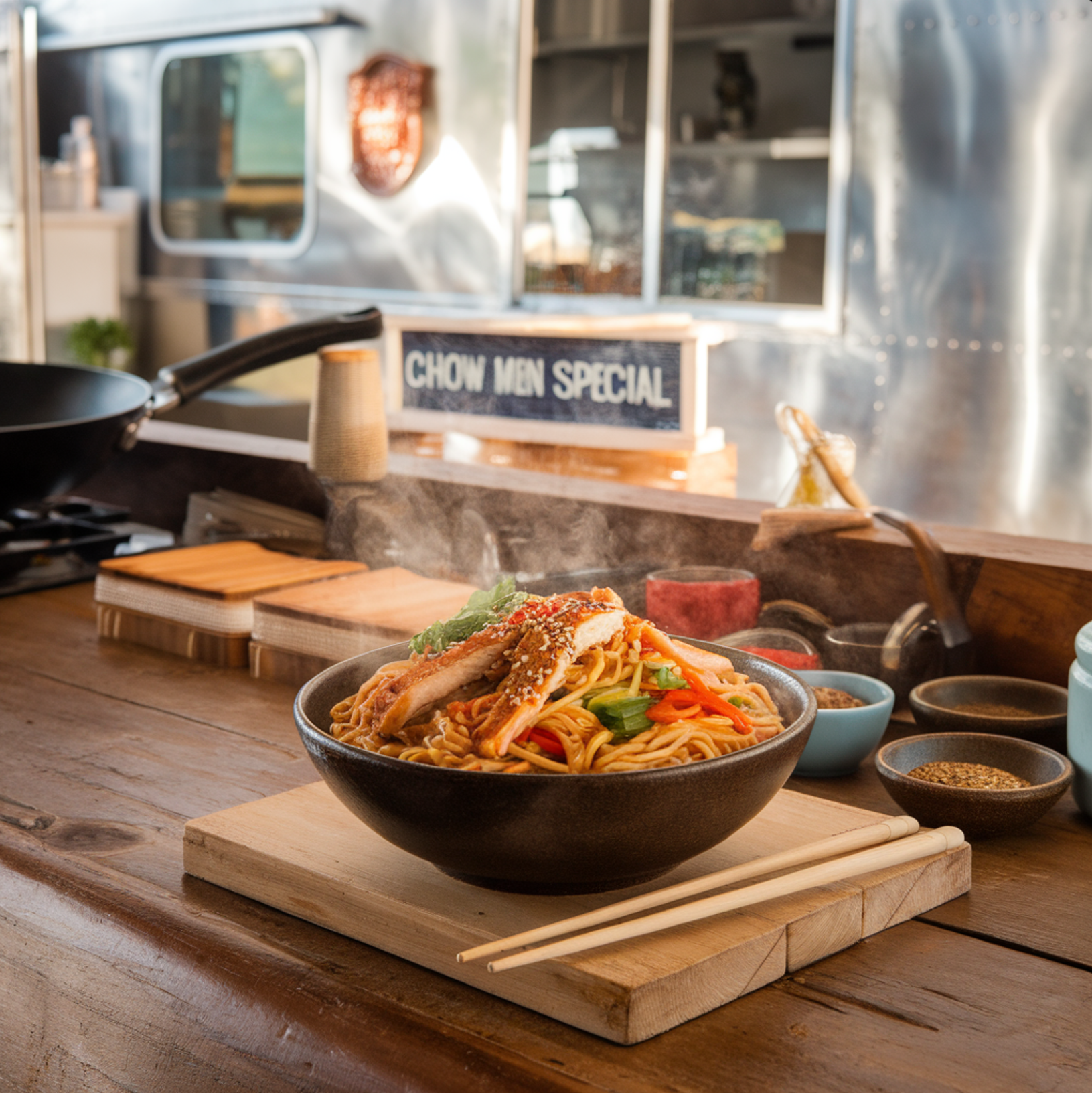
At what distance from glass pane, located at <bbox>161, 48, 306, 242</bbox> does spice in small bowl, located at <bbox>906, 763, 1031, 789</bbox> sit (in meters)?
5.25

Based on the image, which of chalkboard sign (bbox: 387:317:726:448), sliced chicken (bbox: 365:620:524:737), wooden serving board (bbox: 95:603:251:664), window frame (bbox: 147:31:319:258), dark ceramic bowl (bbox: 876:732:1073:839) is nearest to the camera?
sliced chicken (bbox: 365:620:524:737)

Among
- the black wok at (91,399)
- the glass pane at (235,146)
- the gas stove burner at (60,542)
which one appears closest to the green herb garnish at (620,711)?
the black wok at (91,399)

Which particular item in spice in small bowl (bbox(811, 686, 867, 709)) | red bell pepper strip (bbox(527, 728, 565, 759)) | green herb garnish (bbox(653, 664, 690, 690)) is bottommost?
spice in small bowl (bbox(811, 686, 867, 709))

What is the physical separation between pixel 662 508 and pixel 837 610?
0.28 meters

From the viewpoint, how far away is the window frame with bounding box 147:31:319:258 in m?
5.62

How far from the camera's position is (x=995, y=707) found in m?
1.21

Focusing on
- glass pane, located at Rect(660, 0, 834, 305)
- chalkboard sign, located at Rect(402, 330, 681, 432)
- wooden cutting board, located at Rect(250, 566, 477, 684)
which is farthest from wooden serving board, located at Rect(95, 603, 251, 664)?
glass pane, located at Rect(660, 0, 834, 305)

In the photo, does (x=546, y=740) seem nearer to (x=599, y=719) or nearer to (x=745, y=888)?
(x=599, y=719)

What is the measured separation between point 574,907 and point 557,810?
0.11 metres

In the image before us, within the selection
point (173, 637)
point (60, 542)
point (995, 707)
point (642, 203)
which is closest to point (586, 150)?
point (642, 203)

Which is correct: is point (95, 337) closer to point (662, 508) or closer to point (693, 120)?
point (693, 120)

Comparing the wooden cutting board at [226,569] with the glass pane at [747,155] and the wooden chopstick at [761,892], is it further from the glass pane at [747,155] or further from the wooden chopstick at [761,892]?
the glass pane at [747,155]

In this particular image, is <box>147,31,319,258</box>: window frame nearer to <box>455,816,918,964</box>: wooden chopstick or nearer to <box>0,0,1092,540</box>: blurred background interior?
<box>0,0,1092,540</box>: blurred background interior

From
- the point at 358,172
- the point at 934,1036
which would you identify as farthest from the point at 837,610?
the point at 358,172
